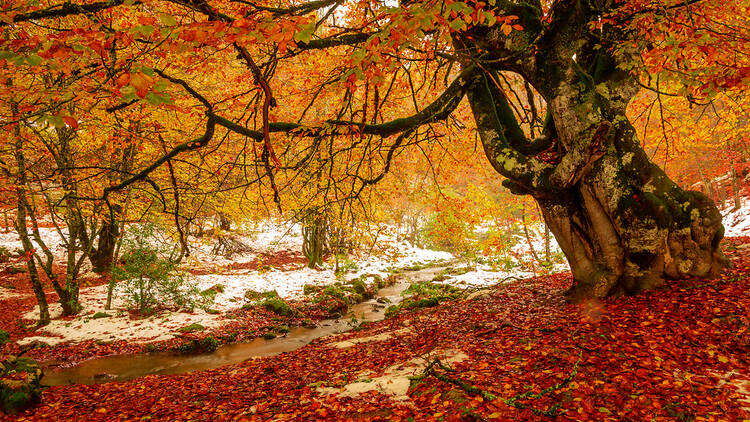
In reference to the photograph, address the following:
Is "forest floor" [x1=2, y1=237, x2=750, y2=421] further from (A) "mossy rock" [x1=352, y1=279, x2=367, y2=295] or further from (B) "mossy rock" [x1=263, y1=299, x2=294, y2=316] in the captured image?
(A) "mossy rock" [x1=352, y1=279, x2=367, y2=295]

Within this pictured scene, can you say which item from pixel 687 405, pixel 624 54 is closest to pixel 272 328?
pixel 687 405

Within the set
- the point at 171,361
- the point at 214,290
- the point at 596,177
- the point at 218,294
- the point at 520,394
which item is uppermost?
the point at 596,177

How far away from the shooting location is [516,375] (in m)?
3.18

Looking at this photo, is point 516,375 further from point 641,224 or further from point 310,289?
point 310,289

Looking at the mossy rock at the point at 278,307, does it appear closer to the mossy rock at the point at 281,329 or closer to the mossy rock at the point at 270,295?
the mossy rock at the point at 270,295

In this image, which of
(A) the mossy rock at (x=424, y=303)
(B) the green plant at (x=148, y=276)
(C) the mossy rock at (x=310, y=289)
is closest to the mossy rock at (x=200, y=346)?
(B) the green plant at (x=148, y=276)

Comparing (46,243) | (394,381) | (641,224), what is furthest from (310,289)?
(46,243)

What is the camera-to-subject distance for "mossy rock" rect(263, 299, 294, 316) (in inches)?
416

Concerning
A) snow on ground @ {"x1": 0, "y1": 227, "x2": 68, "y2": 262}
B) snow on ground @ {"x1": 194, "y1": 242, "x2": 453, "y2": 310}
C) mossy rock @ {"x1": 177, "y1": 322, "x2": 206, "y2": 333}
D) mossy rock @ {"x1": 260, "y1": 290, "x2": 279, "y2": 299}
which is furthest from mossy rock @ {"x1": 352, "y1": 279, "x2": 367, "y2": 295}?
snow on ground @ {"x1": 0, "y1": 227, "x2": 68, "y2": 262}

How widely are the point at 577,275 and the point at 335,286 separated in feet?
33.4

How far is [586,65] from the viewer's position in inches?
197

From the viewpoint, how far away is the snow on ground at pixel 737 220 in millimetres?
15893

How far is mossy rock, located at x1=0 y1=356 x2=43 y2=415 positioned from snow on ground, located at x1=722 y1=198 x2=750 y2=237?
23873mm

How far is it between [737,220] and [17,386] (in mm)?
27302
